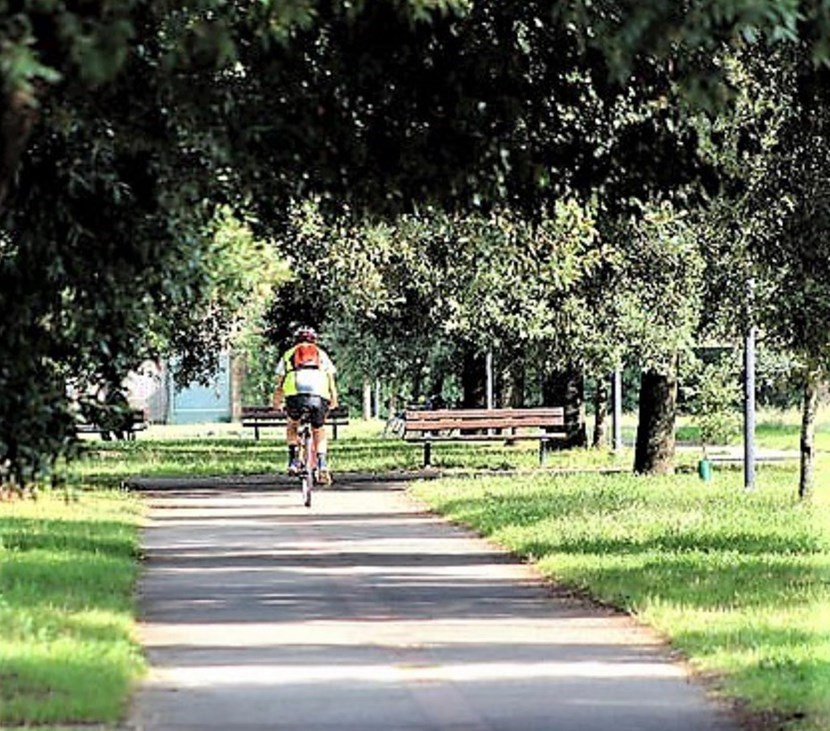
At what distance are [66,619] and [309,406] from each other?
11.2m

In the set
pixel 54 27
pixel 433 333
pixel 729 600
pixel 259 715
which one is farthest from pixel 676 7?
pixel 433 333

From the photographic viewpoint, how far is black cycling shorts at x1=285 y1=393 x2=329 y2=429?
2448 centimetres

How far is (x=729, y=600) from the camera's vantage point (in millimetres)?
15031

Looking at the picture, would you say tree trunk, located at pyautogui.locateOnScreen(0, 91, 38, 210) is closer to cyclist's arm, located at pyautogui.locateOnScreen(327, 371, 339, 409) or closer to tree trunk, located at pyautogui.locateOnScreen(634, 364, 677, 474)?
cyclist's arm, located at pyautogui.locateOnScreen(327, 371, 339, 409)

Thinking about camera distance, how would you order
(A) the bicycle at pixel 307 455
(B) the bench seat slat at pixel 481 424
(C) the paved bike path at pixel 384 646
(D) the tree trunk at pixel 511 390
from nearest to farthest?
(C) the paved bike path at pixel 384 646 < (A) the bicycle at pixel 307 455 < (B) the bench seat slat at pixel 481 424 < (D) the tree trunk at pixel 511 390

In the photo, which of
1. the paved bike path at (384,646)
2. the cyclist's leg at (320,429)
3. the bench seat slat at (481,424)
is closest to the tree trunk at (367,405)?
the bench seat slat at (481,424)

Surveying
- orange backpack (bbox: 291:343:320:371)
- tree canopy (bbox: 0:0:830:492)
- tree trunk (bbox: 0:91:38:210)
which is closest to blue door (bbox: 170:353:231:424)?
orange backpack (bbox: 291:343:320:371)

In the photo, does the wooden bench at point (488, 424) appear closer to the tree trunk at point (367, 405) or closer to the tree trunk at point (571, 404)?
the tree trunk at point (571, 404)

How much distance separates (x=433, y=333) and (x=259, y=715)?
33.2 meters

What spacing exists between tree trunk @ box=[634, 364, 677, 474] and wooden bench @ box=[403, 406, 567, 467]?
3207 mm

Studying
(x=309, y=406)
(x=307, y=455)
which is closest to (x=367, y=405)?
(x=307, y=455)

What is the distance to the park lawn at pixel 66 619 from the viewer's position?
10406 millimetres

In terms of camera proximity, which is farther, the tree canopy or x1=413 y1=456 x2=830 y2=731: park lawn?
x1=413 y1=456 x2=830 y2=731: park lawn

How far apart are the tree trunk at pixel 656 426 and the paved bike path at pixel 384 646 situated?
41.6 ft
